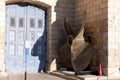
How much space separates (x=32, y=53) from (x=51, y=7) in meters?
2.28

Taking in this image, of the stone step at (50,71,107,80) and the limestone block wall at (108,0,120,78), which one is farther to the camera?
the limestone block wall at (108,0,120,78)

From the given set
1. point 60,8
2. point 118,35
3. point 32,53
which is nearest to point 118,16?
point 118,35

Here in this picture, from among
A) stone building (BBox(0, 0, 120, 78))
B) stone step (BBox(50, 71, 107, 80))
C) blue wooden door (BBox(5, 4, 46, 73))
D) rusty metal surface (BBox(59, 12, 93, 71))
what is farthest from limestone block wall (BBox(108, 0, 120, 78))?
blue wooden door (BBox(5, 4, 46, 73))

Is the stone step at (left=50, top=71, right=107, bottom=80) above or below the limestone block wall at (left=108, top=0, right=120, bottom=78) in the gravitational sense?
below

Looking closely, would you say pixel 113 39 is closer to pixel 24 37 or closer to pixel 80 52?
pixel 80 52

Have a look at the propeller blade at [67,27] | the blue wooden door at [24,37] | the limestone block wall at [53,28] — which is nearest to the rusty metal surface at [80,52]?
the propeller blade at [67,27]

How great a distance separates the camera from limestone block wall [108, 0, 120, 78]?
11.2 meters

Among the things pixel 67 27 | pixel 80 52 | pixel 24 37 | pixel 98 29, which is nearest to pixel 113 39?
pixel 98 29

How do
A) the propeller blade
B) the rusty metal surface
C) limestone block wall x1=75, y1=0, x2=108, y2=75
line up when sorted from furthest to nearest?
the propeller blade
the rusty metal surface
limestone block wall x1=75, y1=0, x2=108, y2=75

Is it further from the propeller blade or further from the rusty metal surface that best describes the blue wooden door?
the rusty metal surface

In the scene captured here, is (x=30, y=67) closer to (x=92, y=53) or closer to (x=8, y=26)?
(x=8, y=26)

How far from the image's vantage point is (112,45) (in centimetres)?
1123

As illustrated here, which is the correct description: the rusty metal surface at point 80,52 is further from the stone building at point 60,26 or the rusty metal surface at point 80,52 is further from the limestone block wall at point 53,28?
the limestone block wall at point 53,28

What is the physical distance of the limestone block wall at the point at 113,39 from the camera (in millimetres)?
11188
